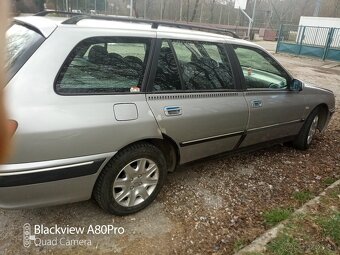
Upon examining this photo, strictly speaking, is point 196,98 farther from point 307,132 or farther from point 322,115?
point 322,115

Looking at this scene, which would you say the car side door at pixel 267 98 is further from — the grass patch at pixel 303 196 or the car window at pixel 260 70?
the grass patch at pixel 303 196

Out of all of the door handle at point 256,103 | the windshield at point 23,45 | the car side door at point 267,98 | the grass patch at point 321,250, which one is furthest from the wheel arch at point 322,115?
the windshield at point 23,45

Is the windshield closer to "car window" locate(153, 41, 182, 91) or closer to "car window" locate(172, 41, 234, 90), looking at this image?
"car window" locate(153, 41, 182, 91)

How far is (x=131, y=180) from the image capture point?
282cm

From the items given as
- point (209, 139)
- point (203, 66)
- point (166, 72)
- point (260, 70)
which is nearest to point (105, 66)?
point (166, 72)

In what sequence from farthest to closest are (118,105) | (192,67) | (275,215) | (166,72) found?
(192,67) → (275,215) → (166,72) → (118,105)

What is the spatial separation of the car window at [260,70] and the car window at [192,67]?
0.35 meters

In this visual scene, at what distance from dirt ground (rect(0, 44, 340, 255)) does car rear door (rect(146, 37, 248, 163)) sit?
41cm

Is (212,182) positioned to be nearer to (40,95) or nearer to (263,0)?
(40,95)

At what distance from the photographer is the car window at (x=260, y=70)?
3770mm

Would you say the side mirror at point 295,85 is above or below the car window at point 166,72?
below

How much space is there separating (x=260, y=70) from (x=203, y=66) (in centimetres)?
111

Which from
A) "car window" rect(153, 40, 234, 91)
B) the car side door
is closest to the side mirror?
the car side door

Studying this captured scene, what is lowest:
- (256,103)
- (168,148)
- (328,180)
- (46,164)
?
(328,180)
